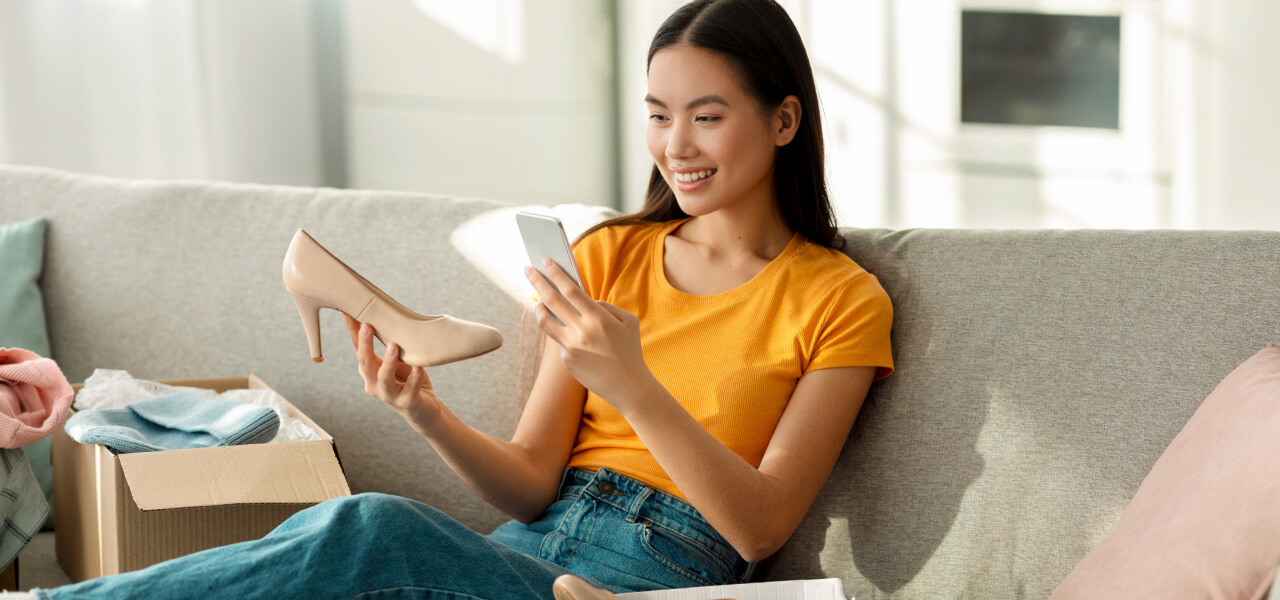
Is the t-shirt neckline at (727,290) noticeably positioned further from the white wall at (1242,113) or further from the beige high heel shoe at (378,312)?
the white wall at (1242,113)

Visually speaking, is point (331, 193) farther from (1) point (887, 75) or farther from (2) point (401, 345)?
(1) point (887, 75)

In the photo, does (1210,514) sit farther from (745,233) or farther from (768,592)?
(745,233)

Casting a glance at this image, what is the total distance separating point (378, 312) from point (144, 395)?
557mm

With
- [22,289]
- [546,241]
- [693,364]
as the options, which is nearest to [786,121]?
[693,364]

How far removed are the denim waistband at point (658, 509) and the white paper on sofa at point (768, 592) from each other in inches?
7.0

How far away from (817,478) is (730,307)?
25cm

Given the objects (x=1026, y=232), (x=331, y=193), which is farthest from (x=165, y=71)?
(x=1026, y=232)

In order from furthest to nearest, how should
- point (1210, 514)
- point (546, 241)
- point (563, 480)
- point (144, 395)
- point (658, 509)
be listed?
1. point (144, 395)
2. point (563, 480)
3. point (658, 509)
4. point (546, 241)
5. point (1210, 514)

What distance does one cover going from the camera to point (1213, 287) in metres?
1.17

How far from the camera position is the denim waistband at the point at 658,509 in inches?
48.3

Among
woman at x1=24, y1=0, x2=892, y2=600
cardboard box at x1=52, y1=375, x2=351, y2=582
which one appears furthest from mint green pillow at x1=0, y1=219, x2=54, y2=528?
woman at x1=24, y1=0, x2=892, y2=600

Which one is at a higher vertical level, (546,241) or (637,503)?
(546,241)

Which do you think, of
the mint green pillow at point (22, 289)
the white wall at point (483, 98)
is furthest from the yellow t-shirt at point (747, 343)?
the white wall at point (483, 98)

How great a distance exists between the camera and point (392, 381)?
1.13 metres
